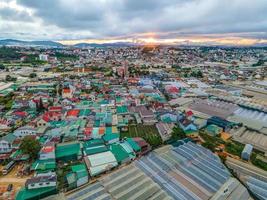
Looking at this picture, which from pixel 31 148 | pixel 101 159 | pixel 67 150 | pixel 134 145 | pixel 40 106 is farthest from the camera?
pixel 40 106

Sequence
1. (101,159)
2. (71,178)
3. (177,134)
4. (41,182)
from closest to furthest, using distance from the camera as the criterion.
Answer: (41,182), (71,178), (101,159), (177,134)

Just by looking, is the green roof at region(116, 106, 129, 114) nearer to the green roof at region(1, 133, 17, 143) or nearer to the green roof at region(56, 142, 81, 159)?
the green roof at region(56, 142, 81, 159)

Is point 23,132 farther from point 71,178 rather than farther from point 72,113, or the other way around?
point 71,178

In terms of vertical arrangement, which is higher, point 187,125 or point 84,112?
point 187,125

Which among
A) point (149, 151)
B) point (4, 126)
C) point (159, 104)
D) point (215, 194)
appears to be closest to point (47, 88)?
point (4, 126)

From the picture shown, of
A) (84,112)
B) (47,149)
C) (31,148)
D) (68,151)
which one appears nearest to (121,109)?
(84,112)

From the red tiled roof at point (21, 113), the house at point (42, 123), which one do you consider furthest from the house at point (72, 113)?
the red tiled roof at point (21, 113)
